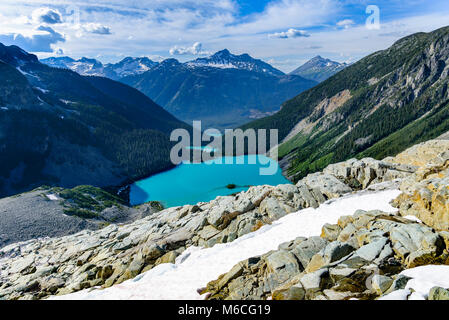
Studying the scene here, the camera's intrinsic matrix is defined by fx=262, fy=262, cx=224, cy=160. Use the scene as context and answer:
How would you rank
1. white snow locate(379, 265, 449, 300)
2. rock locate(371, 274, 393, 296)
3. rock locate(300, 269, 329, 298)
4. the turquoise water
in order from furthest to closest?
1. the turquoise water
2. rock locate(300, 269, 329, 298)
3. rock locate(371, 274, 393, 296)
4. white snow locate(379, 265, 449, 300)

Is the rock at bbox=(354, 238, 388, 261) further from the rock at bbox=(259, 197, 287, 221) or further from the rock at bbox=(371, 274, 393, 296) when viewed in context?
the rock at bbox=(259, 197, 287, 221)

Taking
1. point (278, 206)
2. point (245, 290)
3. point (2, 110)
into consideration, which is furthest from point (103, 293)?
point (2, 110)

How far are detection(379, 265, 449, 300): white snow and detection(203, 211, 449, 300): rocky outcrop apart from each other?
38 cm

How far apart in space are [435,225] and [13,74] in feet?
640

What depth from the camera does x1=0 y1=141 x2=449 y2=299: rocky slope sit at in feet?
45.1

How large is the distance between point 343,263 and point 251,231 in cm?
1041

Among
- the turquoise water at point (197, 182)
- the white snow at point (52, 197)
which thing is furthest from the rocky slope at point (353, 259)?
the turquoise water at point (197, 182)

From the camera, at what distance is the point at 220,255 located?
64.6ft

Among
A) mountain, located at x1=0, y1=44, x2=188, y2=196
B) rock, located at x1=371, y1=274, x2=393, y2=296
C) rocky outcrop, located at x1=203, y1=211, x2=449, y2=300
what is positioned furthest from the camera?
mountain, located at x1=0, y1=44, x2=188, y2=196

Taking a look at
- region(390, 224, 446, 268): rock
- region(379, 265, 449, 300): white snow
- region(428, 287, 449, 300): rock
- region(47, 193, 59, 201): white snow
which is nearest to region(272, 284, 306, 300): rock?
region(379, 265, 449, 300): white snow

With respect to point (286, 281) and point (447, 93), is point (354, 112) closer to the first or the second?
point (447, 93)

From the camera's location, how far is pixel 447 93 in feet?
463

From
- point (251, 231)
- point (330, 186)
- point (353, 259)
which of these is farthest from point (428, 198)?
point (251, 231)

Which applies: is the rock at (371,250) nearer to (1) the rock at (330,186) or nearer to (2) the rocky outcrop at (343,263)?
(2) the rocky outcrop at (343,263)
